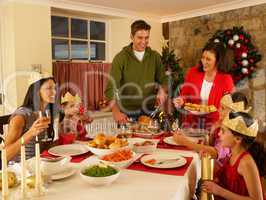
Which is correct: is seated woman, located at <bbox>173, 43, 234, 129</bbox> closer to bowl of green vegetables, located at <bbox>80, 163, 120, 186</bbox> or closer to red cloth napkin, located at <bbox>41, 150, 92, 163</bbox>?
red cloth napkin, located at <bbox>41, 150, 92, 163</bbox>

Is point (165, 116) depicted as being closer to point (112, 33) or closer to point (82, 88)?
point (82, 88)

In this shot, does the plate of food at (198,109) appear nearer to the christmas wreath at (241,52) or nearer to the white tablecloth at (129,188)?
the white tablecloth at (129,188)

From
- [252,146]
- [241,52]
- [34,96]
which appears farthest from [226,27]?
[34,96]

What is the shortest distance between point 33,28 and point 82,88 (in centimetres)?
107

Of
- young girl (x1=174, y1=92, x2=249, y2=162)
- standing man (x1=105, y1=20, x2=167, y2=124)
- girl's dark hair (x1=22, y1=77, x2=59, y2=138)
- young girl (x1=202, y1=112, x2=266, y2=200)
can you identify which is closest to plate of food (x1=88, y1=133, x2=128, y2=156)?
young girl (x1=174, y1=92, x2=249, y2=162)

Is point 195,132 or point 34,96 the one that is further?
point 195,132

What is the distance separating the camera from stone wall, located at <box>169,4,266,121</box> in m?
4.06

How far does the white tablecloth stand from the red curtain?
2641 millimetres

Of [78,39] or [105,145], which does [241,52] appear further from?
[105,145]

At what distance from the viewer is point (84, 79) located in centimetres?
407

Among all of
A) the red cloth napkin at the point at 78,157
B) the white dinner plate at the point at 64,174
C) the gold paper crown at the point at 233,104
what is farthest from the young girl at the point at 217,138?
the white dinner plate at the point at 64,174

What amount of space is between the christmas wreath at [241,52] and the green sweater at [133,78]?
1902 mm

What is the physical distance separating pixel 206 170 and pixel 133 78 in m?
1.31

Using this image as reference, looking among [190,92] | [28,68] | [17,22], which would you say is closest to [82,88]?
[28,68]
